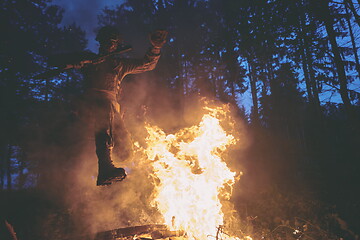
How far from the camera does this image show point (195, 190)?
5508 millimetres

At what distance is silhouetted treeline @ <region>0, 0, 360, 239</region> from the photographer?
26.9ft

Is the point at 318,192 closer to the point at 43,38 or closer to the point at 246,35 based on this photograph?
the point at 246,35

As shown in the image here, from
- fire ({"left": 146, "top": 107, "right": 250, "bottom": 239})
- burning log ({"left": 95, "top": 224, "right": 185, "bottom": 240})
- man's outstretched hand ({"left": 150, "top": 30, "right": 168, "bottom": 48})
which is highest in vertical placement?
man's outstretched hand ({"left": 150, "top": 30, "right": 168, "bottom": 48})

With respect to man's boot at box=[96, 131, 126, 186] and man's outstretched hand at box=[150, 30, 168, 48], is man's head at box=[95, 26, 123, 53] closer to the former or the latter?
man's outstretched hand at box=[150, 30, 168, 48]

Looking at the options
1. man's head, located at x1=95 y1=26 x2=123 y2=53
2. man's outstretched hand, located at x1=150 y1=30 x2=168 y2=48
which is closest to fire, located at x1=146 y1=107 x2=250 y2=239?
man's head, located at x1=95 y1=26 x2=123 y2=53

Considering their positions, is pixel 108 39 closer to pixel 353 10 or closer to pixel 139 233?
pixel 139 233

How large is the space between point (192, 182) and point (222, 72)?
18511 mm

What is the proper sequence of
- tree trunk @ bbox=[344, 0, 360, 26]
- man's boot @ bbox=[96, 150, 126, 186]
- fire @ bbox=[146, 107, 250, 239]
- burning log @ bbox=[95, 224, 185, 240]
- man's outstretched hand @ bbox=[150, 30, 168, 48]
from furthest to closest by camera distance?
1. tree trunk @ bbox=[344, 0, 360, 26]
2. fire @ bbox=[146, 107, 250, 239]
3. burning log @ bbox=[95, 224, 185, 240]
4. man's outstretched hand @ bbox=[150, 30, 168, 48]
5. man's boot @ bbox=[96, 150, 126, 186]

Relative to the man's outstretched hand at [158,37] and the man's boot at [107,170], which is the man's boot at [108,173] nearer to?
the man's boot at [107,170]

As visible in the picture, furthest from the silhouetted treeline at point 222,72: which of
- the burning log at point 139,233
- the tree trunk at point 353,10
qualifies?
the burning log at point 139,233

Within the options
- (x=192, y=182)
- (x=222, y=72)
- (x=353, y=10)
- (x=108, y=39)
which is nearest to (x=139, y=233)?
(x=192, y=182)

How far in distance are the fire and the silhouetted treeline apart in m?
2.14

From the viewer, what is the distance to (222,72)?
74.0 feet

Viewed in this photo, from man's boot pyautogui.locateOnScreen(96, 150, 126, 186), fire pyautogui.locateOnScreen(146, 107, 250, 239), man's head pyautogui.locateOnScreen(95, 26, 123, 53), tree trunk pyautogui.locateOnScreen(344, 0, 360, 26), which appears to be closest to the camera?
man's boot pyautogui.locateOnScreen(96, 150, 126, 186)
